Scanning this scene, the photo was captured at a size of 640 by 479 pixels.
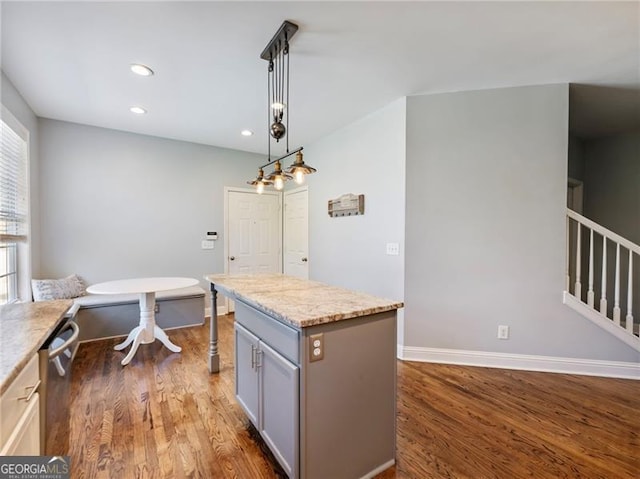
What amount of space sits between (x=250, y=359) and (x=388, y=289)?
1.78 metres

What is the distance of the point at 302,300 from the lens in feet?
5.49

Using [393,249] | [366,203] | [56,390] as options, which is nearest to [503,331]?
[393,249]

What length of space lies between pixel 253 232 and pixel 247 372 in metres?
3.24

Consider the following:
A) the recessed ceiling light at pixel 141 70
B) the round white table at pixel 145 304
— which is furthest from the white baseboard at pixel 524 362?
the recessed ceiling light at pixel 141 70

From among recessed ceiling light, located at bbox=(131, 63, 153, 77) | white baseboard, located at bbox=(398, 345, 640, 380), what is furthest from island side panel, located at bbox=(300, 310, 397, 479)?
recessed ceiling light, located at bbox=(131, 63, 153, 77)

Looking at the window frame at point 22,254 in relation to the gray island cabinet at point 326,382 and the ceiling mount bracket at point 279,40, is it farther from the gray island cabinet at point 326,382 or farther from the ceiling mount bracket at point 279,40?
the gray island cabinet at point 326,382

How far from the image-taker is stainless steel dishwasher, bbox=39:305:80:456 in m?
1.24

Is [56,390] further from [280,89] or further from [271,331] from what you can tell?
[280,89]

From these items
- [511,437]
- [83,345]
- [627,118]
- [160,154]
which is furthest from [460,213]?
[83,345]

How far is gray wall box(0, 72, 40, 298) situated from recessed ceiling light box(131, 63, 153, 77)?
125 cm

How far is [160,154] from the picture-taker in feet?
13.6

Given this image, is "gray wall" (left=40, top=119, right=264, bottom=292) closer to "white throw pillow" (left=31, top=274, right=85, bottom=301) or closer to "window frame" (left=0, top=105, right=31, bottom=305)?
"white throw pillow" (left=31, top=274, right=85, bottom=301)

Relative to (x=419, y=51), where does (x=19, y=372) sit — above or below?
below

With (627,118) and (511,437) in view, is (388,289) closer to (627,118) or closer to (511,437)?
(511,437)
